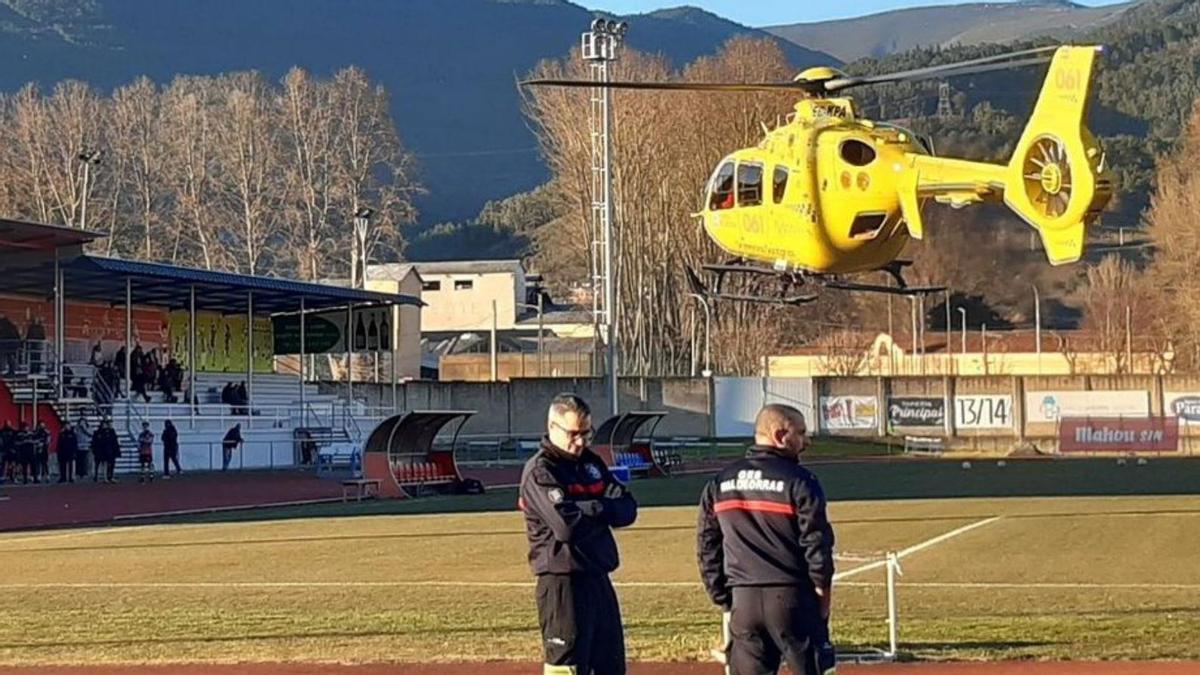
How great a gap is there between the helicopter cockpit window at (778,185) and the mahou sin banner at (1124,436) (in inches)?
1716

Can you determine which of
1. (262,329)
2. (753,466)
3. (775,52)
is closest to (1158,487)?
(775,52)

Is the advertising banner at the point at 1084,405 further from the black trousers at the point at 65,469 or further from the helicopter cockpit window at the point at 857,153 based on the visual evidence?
the helicopter cockpit window at the point at 857,153

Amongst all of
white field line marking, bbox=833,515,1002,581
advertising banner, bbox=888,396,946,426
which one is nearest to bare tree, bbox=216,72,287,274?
advertising banner, bbox=888,396,946,426

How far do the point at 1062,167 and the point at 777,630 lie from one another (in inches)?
431

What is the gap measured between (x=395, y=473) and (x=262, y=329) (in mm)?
34339

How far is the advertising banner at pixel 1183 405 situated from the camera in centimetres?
6438

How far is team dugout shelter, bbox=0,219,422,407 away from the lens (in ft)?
175

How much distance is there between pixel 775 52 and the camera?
2525 inches

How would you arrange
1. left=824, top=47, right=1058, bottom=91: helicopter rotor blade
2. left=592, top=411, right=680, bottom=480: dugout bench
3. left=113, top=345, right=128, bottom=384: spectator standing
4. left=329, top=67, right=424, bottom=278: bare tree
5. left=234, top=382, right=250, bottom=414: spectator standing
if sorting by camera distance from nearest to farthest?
1. left=824, top=47, right=1058, bottom=91: helicopter rotor blade
2. left=592, top=411, right=680, bottom=480: dugout bench
3. left=113, top=345, right=128, bottom=384: spectator standing
4. left=234, top=382, right=250, bottom=414: spectator standing
5. left=329, top=67, right=424, bottom=278: bare tree

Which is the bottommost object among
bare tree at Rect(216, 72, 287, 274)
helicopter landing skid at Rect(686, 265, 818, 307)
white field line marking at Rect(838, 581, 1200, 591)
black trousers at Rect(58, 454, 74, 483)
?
white field line marking at Rect(838, 581, 1200, 591)

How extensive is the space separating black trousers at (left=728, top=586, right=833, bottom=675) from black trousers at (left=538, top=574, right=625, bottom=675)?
0.78 m

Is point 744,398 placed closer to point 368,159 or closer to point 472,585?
A: point 368,159

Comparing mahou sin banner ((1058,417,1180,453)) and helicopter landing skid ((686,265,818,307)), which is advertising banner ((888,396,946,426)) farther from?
helicopter landing skid ((686,265,818,307))

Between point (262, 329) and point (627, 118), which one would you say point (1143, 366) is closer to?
point (627, 118)
